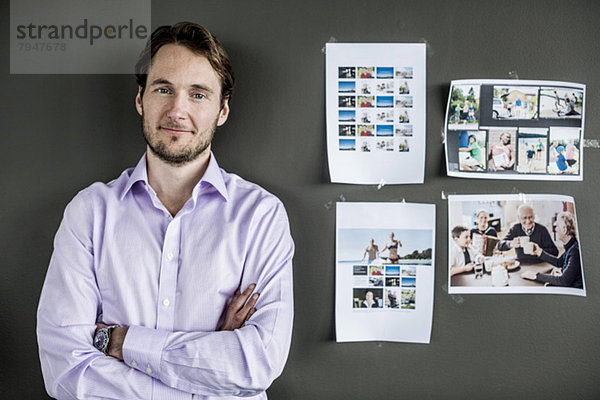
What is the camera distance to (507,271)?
5.60ft

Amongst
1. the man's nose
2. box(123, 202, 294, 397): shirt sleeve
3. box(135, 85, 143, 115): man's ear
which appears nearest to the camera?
box(123, 202, 294, 397): shirt sleeve

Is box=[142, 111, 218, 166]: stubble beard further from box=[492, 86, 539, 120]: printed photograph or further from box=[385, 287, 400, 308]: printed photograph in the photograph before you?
box=[492, 86, 539, 120]: printed photograph

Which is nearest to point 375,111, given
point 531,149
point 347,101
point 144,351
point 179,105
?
point 347,101

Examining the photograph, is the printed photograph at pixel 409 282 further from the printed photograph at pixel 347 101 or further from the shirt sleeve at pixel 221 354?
the printed photograph at pixel 347 101

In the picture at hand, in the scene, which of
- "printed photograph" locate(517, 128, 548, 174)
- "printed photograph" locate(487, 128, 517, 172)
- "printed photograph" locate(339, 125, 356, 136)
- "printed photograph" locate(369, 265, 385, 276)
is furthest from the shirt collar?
"printed photograph" locate(517, 128, 548, 174)

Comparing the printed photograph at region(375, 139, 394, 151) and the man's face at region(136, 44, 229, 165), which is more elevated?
the man's face at region(136, 44, 229, 165)

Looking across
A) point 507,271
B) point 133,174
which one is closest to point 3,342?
point 133,174

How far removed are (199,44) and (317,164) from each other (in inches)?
22.2

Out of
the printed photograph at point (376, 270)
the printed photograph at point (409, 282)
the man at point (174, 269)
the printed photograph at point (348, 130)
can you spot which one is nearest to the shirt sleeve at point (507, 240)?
the printed photograph at point (409, 282)

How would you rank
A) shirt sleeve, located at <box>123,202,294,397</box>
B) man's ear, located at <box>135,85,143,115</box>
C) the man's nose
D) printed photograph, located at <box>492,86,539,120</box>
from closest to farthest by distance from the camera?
shirt sleeve, located at <box>123,202,294,397</box>, the man's nose, man's ear, located at <box>135,85,143,115</box>, printed photograph, located at <box>492,86,539,120</box>

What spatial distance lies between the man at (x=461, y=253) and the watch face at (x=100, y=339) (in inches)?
45.6

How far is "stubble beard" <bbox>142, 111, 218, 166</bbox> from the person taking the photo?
148 centimetres

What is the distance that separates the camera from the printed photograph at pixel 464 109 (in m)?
1.69

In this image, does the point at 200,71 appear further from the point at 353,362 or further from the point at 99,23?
the point at 353,362
